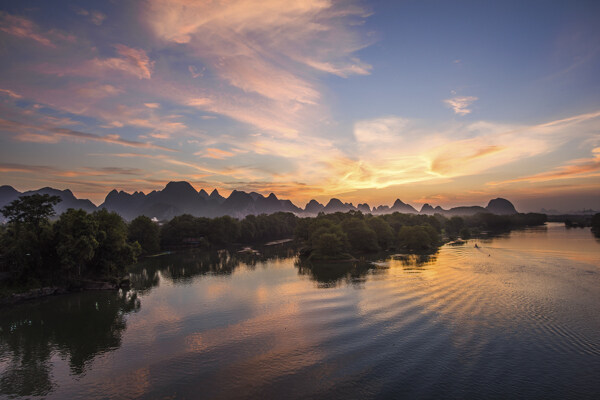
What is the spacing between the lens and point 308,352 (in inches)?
1141

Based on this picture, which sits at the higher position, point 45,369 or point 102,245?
point 102,245

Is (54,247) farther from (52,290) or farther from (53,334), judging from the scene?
(53,334)

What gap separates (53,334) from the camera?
35500mm

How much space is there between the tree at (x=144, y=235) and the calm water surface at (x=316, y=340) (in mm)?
51647

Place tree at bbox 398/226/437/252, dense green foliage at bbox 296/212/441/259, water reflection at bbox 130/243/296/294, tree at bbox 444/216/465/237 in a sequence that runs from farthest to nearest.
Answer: tree at bbox 444/216/465/237
tree at bbox 398/226/437/252
dense green foliage at bbox 296/212/441/259
water reflection at bbox 130/243/296/294

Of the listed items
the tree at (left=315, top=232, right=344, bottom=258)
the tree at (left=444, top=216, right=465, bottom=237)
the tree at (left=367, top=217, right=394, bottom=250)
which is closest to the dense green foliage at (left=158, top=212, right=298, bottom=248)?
the tree at (left=315, top=232, right=344, bottom=258)

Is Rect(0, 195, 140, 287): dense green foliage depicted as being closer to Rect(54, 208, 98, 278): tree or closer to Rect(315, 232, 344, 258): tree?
Rect(54, 208, 98, 278): tree

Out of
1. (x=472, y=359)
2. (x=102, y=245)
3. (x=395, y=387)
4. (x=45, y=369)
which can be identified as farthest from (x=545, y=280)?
(x=102, y=245)

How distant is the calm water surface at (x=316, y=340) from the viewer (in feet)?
77.4

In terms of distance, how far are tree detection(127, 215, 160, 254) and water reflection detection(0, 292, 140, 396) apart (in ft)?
187

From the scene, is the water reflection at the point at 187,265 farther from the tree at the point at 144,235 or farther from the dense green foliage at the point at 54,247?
the dense green foliage at the point at 54,247

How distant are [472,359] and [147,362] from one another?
1162 inches

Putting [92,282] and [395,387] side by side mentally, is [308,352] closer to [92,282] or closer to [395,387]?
[395,387]

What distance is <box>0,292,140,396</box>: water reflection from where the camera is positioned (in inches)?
1008
